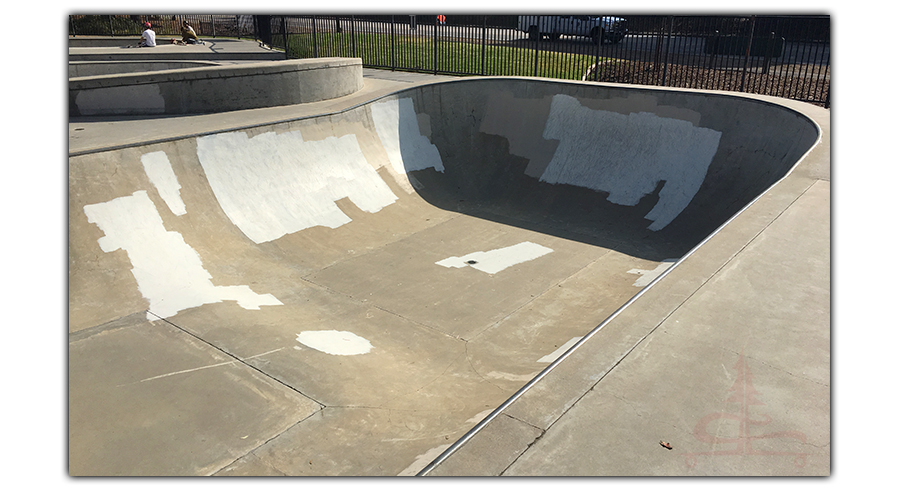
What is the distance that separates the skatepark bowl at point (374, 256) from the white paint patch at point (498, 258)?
48mm

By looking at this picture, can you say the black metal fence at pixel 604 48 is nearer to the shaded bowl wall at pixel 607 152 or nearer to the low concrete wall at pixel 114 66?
the shaded bowl wall at pixel 607 152

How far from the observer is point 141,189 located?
7941 millimetres

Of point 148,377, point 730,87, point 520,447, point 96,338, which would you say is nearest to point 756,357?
point 520,447

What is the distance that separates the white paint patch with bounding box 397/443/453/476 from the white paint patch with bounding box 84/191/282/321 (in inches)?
143

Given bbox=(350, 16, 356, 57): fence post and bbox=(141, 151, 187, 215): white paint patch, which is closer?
bbox=(141, 151, 187, 215): white paint patch

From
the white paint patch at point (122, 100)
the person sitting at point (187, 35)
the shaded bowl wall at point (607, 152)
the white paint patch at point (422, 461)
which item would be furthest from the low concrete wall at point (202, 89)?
A: the person sitting at point (187, 35)

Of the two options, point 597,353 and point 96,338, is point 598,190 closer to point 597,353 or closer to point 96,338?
point 597,353

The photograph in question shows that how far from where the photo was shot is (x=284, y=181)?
9.71 meters

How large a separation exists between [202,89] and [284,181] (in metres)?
3.30

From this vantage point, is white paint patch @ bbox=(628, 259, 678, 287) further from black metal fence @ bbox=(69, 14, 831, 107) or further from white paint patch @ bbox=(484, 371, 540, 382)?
black metal fence @ bbox=(69, 14, 831, 107)

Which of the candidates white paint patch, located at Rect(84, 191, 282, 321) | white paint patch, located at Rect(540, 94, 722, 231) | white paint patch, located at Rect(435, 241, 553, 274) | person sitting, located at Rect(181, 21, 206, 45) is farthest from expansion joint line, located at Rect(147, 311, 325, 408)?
person sitting, located at Rect(181, 21, 206, 45)

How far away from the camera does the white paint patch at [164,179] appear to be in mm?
8164

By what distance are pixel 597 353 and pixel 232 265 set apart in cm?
A: 590

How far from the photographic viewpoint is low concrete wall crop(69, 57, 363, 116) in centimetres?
1069
